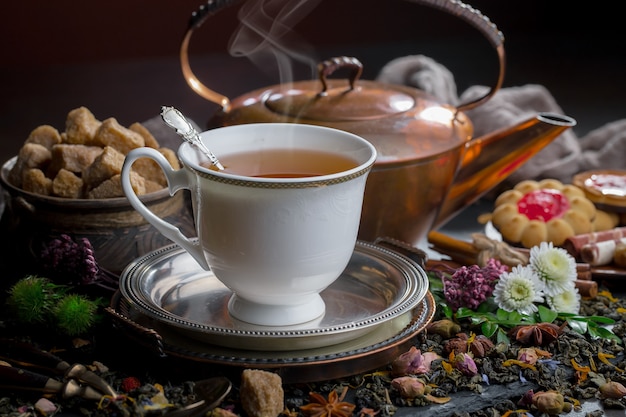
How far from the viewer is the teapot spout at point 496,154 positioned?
58.6 inches

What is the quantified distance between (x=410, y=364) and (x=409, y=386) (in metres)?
0.04

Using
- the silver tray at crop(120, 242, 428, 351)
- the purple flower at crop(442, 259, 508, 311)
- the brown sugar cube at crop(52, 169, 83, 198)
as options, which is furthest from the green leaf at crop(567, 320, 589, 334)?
the brown sugar cube at crop(52, 169, 83, 198)

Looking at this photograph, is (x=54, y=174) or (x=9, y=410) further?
(x=54, y=174)

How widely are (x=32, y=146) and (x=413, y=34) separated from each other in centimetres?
214

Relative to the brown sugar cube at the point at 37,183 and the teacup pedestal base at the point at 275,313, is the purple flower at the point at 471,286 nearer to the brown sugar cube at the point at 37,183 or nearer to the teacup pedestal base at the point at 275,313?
the teacup pedestal base at the point at 275,313

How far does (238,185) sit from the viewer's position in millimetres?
964

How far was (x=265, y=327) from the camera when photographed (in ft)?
3.52

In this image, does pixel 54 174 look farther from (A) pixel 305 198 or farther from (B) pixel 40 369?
(A) pixel 305 198

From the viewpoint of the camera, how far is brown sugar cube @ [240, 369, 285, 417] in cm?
94

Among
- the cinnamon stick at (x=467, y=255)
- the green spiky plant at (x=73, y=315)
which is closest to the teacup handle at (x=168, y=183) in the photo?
the green spiky plant at (x=73, y=315)

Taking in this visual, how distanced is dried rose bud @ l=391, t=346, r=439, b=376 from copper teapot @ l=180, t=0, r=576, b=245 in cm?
38

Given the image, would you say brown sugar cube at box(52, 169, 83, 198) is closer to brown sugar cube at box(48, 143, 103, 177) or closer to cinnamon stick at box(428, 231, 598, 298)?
brown sugar cube at box(48, 143, 103, 177)

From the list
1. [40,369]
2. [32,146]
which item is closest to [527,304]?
[40,369]

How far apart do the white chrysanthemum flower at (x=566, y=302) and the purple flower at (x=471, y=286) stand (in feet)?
0.26
